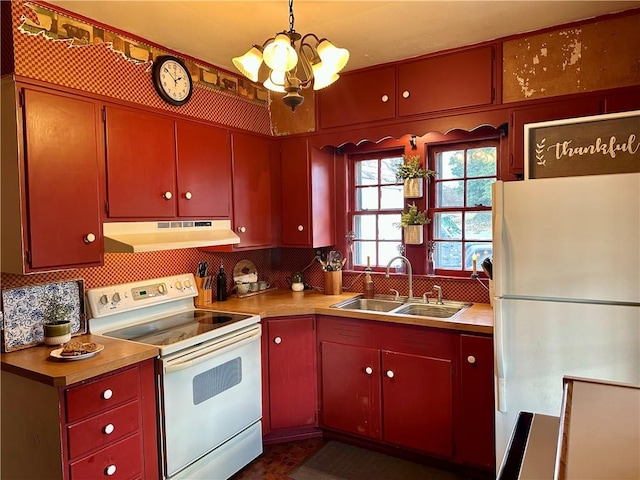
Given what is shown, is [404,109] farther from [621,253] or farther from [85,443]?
[85,443]

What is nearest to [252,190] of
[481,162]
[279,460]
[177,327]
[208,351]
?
[177,327]

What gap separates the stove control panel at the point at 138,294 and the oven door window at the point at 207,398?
55 cm

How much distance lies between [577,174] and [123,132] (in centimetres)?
236

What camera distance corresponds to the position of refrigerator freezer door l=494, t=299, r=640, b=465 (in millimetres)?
1766

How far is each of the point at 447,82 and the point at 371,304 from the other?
160 centimetres

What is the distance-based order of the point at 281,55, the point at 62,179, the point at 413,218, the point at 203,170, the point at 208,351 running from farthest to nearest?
the point at 413,218, the point at 203,170, the point at 208,351, the point at 62,179, the point at 281,55

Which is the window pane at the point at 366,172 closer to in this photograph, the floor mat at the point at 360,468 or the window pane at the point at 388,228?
the window pane at the point at 388,228

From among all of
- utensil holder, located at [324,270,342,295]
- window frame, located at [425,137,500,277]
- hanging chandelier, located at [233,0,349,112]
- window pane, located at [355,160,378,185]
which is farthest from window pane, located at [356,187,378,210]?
hanging chandelier, located at [233,0,349,112]

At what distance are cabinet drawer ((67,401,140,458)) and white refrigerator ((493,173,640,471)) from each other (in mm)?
1721

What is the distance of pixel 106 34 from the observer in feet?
7.84

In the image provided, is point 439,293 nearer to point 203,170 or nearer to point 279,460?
point 279,460

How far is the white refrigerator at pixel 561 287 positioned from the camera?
1.75 meters

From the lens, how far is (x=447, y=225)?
3094 mm

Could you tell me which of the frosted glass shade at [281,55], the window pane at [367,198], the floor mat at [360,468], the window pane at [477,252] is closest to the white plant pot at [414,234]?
the window pane at [477,252]
